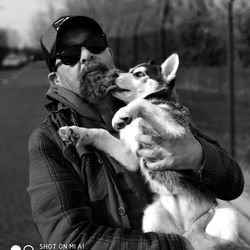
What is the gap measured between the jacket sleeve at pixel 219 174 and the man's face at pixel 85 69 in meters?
0.73

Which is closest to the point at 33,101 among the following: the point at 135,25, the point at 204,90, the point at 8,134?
the point at 8,134

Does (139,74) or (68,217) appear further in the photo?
(139,74)

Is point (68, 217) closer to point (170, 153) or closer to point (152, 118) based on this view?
point (170, 153)

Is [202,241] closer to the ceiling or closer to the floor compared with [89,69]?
closer to the floor

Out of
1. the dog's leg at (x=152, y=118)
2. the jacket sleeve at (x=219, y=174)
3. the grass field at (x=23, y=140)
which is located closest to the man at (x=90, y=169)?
the jacket sleeve at (x=219, y=174)

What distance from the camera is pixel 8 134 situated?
13.0 m

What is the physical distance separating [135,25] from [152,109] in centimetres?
842

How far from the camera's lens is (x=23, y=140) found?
12.1m

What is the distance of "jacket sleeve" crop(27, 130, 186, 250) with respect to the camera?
258cm

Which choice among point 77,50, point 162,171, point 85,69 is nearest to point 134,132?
point 162,171

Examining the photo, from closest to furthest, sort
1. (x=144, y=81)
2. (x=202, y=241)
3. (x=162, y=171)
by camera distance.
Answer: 1. (x=202, y=241)
2. (x=162, y=171)
3. (x=144, y=81)

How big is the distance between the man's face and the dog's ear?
688 mm

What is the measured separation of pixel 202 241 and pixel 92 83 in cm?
118

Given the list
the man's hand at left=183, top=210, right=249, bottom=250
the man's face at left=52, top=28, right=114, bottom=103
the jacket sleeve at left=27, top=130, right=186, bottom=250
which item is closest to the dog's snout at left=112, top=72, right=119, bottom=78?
the man's face at left=52, top=28, right=114, bottom=103
